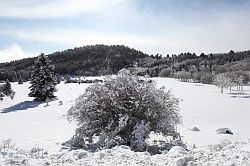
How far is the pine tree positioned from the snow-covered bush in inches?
1698

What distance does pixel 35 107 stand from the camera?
54281 mm

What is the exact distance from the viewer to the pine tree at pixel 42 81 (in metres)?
60.2

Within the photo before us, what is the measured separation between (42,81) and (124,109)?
4518 cm

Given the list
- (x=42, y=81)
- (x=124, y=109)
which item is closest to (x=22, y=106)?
(x=42, y=81)

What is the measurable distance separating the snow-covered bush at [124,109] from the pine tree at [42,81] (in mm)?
43133

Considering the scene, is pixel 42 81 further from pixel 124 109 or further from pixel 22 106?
pixel 124 109

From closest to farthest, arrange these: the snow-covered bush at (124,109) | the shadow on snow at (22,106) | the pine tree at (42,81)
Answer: the snow-covered bush at (124,109) → the shadow on snow at (22,106) → the pine tree at (42,81)

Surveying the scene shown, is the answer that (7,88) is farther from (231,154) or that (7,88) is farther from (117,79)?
(231,154)

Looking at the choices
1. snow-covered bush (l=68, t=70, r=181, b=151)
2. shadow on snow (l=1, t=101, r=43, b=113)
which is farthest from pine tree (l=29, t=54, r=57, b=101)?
snow-covered bush (l=68, t=70, r=181, b=151)

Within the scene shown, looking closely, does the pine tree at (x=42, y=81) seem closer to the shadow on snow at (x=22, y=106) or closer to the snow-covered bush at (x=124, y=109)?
the shadow on snow at (x=22, y=106)

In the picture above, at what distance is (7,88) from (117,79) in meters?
66.1

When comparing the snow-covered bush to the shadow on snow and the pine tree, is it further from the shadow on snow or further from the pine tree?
the pine tree

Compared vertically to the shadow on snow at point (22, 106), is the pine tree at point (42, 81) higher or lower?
higher

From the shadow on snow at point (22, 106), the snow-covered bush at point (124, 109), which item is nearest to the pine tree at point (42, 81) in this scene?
the shadow on snow at point (22, 106)
